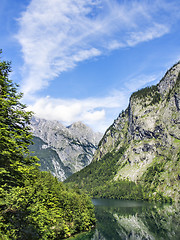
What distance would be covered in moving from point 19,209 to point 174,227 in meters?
85.1

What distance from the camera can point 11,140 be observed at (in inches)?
797

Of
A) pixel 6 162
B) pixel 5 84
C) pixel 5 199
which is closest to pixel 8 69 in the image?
pixel 5 84

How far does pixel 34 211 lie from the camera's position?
21641mm

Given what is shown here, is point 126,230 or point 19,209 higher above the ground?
point 19,209

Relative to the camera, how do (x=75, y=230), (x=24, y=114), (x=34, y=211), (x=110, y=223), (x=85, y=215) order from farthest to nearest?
1. (x=110, y=223)
2. (x=85, y=215)
3. (x=75, y=230)
4. (x=24, y=114)
5. (x=34, y=211)

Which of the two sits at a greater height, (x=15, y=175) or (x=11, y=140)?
(x=11, y=140)

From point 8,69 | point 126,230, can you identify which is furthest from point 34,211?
point 126,230

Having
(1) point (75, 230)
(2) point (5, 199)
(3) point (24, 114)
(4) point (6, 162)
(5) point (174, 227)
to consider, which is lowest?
(5) point (174, 227)

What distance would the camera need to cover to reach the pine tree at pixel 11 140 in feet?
66.6

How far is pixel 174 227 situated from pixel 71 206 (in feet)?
148

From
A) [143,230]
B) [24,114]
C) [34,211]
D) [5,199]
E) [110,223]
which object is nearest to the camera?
[5,199]

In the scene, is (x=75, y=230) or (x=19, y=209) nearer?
(x=19, y=209)

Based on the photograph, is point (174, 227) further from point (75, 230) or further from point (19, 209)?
point (19, 209)

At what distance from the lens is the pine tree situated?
20.3m
